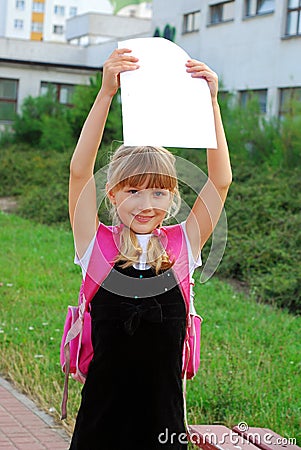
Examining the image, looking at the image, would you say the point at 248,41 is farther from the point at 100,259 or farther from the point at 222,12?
the point at 100,259

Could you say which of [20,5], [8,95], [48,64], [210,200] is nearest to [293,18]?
[48,64]

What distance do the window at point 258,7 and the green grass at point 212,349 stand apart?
1430 cm

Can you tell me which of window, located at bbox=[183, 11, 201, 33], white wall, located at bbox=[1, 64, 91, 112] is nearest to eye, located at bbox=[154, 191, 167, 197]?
window, located at bbox=[183, 11, 201, 33]

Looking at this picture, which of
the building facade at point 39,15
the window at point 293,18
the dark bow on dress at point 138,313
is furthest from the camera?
the building facade at point 39,15

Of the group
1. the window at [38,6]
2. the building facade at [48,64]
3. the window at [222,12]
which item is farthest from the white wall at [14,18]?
the window at [222,12]

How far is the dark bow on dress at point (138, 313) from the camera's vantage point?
3.07 metres

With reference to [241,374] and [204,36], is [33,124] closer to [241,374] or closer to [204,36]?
[204,36]

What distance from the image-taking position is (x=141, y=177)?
10.3ft

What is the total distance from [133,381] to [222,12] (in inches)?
1021

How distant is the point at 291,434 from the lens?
16.8 ft

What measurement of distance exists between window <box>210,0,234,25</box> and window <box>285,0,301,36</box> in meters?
3.91

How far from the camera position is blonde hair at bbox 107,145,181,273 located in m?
3.13

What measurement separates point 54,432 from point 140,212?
8.82ft

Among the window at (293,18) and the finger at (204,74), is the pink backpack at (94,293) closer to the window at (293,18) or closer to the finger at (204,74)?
the finger at (204,74)
